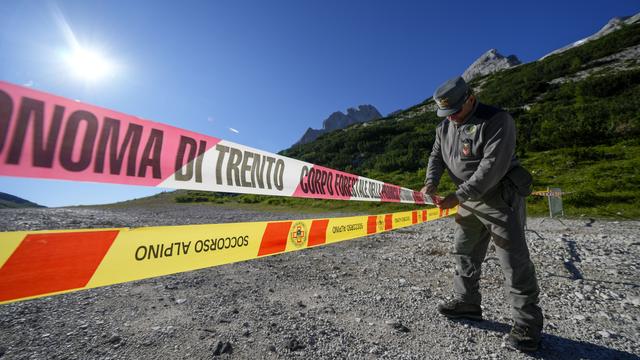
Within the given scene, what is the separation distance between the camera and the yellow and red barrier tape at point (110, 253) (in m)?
1.27

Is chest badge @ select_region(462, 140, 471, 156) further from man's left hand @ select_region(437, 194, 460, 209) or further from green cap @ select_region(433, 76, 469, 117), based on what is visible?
man's left hand @ select_region(437, 194, 460, 209)

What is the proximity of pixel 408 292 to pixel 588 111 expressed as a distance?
30.8 metres

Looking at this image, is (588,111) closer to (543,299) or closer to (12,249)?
(543,299)

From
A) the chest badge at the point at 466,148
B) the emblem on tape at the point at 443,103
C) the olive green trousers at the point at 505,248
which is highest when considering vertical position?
the emblem on tape at the point at 443,103

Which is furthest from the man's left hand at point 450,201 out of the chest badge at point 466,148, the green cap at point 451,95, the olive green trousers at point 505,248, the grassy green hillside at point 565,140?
the grassy green hillside at point 565,140

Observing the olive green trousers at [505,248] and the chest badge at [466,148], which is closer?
the olive green trousers at [505,248]

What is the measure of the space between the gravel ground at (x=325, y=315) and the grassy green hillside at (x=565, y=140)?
910cm

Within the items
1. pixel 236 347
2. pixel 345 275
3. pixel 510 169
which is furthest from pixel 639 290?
pixel 236 347

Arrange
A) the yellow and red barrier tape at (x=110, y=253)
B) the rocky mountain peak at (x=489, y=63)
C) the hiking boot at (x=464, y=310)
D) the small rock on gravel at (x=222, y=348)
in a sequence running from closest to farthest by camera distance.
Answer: the yellow and red barrier tape at (x=110, y=253) < the small rock on gravel at (x=222, y=348) < the hiking boot at (x=464, y=310) < the rocky mountain peak at (x=489, y=63)

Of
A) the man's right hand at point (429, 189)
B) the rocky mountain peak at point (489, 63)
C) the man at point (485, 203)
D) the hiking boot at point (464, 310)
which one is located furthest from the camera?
the rocky mountain peak at point (489, 63)

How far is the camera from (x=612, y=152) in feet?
56.1

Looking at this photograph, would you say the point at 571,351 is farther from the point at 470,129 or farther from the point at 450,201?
the point at 470,129

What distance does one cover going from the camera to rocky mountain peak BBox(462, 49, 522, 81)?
89875 mm

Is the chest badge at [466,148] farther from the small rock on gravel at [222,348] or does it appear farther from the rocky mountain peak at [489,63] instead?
Result: the rocky mountain peak at [489,63]
